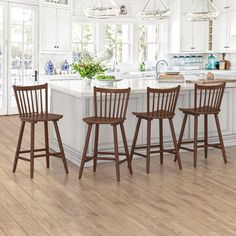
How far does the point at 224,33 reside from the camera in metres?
10.5

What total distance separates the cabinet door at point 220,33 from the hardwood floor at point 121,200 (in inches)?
201

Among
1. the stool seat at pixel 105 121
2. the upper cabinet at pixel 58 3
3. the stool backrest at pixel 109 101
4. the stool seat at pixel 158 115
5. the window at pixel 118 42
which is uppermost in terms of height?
the upper cabinet at pixel 58 3

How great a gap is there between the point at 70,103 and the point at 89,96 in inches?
22.7

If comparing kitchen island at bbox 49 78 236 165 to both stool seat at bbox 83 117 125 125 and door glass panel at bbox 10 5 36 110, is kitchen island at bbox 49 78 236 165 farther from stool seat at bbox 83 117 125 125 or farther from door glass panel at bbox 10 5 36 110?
door glass panel at bbox 10 5 36 110

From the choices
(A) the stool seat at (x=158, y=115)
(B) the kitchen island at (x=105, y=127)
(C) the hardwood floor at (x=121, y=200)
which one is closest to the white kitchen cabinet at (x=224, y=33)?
(B) the kitchen island at (x=105, y=127)

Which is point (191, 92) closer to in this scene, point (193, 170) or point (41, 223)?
point (193, 170)

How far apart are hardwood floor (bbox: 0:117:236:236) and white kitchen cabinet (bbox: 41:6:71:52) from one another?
13.6ft

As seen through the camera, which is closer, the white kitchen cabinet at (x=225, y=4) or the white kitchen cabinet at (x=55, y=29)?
the white kitchen cabinet at (x=55, y=29)

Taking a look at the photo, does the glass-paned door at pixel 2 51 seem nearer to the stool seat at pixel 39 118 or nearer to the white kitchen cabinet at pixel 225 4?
the stool seat at pixel 39 118

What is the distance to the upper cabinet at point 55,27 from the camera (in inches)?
374

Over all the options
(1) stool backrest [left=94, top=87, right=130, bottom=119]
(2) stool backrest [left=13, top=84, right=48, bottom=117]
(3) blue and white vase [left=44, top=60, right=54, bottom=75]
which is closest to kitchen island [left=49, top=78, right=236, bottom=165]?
(1) stool backrest [left=94, top=87, right=130, bottom=119]

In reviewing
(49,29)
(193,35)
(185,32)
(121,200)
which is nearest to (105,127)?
(121,200)

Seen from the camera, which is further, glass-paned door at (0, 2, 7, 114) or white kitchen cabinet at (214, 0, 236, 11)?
white kitchen cabinet at (214, 0, 236, 11)

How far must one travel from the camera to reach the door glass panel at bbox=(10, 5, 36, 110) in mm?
9562
